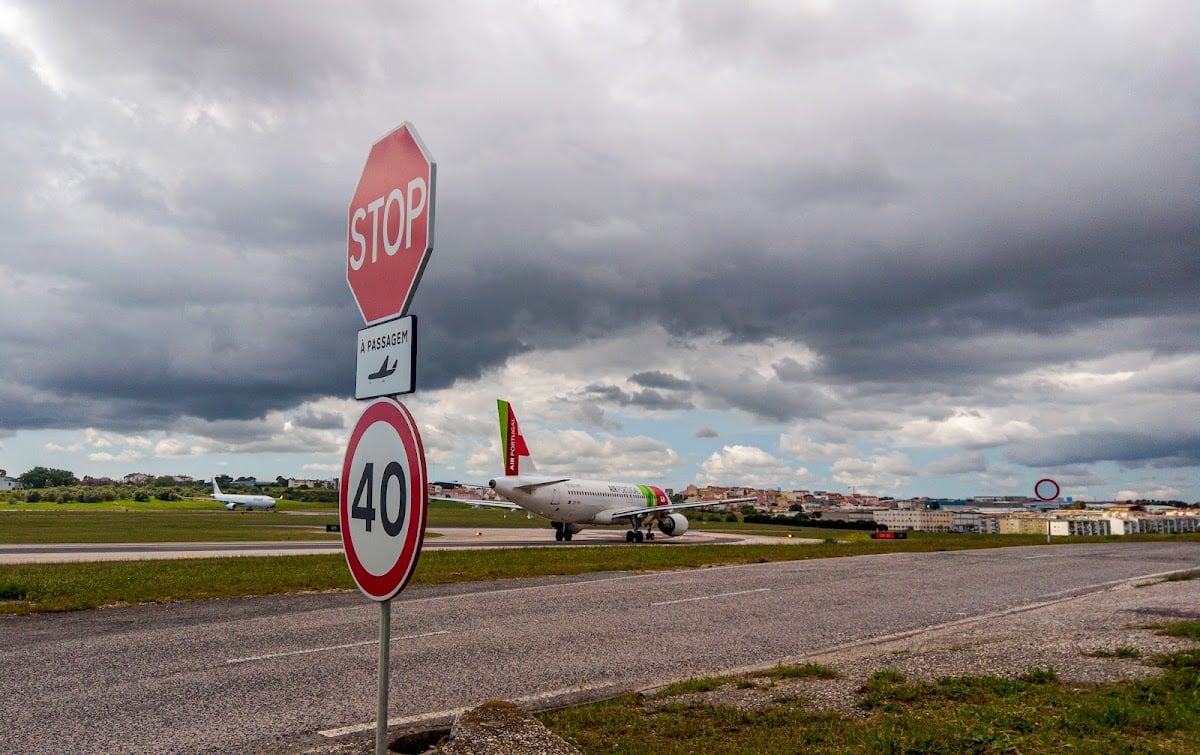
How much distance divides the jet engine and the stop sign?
4686cm

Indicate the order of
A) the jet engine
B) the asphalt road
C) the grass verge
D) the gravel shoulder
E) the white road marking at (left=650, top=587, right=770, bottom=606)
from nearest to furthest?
the grass verge → the asphalt road → the gravel shoulder → the white road marking at (left=650, top=587, right=770, bottom=606) → the jet engine

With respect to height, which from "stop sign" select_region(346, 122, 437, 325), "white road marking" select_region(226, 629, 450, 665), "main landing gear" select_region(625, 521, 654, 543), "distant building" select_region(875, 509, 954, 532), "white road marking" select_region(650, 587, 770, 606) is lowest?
"distant building" select_region(875, 509, 954, 532)

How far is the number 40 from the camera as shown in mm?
3273

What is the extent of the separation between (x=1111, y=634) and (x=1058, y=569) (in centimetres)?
1360

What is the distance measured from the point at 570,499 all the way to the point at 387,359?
41.0 metres

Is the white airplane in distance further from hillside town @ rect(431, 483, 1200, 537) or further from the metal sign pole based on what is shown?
the metal sign pole

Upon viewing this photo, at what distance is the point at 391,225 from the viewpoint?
12.5 ft

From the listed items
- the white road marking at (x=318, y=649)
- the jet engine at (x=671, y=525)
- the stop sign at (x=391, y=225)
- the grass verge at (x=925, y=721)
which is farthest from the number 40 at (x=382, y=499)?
the jet engine at (x=671, y=525)

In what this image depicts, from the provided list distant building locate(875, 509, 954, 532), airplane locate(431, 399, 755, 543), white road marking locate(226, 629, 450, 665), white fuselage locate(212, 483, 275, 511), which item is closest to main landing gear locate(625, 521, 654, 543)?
airplane locate(431, 399, 755, 543)

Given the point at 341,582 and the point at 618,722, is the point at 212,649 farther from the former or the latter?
the point at 341,582

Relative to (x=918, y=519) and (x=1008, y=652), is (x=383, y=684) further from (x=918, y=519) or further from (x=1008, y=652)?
(x=918, y=519)

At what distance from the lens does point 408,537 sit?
320 centimetres

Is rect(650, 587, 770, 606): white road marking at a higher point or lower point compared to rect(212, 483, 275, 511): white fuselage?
higher

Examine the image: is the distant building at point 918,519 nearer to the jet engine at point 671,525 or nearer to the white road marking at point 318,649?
the jet engine at point 671,525
